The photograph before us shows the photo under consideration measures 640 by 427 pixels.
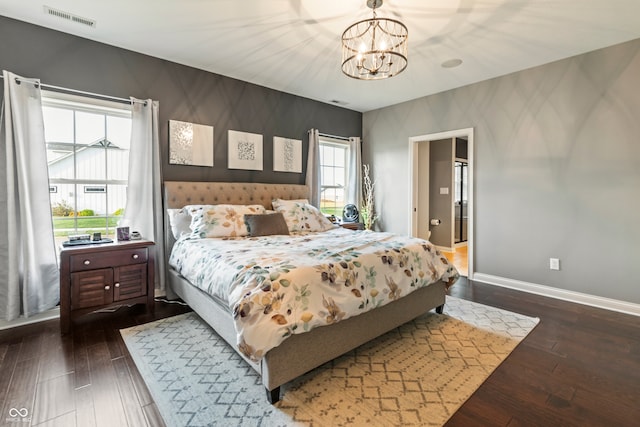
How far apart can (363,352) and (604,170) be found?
124 inches

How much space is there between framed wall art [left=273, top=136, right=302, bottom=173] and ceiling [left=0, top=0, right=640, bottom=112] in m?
0.96

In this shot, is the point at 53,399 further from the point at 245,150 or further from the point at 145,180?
the point at 245,150

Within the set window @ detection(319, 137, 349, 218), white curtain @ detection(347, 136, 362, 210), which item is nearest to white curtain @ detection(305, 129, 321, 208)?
window @ detection(319, 137, 349, 218)

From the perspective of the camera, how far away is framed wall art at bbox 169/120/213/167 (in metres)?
3.54

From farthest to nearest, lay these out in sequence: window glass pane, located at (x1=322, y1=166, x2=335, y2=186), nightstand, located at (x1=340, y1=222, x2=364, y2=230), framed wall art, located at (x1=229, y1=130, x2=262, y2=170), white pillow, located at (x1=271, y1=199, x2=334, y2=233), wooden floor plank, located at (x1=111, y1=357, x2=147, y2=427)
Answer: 1. window glass pane, located at (x1=322, y1=166, x2=335, y2=186)
2. nightstand, located at (x1=340, y1=222, x2=364, y2=230)
3. framed wall art, located at (x1=229, y1=130, x2=262, y2=170)
4. white pillow, located at (x1=271, y1=199, x2=334, y2=233)
5. wooden floor plank, located at (x1=111, y1=357, x2=147, y2=427)

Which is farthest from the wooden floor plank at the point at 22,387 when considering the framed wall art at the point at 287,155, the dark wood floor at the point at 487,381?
the framed wall art at the point at 287,155

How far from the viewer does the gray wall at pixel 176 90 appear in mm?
2775

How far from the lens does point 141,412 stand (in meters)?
1.63

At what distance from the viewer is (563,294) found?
3.44m

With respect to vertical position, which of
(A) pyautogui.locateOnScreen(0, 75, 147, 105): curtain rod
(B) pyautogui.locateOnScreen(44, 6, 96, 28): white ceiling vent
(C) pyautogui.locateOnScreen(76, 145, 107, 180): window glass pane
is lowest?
(C) pyautogui.locateOnScreen(76, 145, 107, 180): window glass pane

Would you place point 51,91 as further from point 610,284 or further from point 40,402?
point 610,284

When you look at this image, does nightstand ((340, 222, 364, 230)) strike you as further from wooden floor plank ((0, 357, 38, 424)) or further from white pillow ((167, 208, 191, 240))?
wooden floor plank ((0, 357, 38, 424))

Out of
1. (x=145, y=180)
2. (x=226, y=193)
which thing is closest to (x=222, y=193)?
(x=226, y=193)

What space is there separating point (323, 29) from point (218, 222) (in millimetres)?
2129
